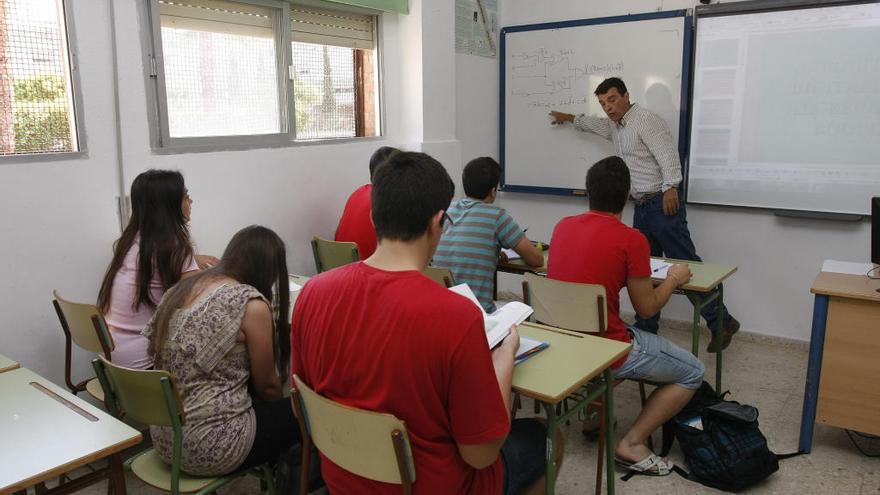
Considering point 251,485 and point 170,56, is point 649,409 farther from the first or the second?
point 170,56

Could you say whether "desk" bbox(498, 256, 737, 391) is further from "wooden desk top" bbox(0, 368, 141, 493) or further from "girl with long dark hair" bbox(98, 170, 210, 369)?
"wooden desk top" bbox(0, 368, 141, 493)

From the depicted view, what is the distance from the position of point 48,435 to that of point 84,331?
894 millimetres

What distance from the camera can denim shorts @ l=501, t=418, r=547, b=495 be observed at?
69.1 inches

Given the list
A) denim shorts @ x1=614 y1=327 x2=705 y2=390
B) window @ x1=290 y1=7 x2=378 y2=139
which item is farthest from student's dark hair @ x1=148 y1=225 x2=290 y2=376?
window @ x1=290 y1=7 x2=378 y2=139

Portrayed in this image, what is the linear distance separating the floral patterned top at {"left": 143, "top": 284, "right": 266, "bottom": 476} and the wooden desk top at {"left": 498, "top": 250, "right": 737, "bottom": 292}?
5.55 feet

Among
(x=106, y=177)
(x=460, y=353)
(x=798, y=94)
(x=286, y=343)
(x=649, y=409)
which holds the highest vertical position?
(x=798, y=94)

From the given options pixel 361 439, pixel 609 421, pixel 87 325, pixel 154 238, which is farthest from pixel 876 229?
pixel 87 325

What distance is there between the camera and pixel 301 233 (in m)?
3.79

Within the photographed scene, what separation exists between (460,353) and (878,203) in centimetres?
223

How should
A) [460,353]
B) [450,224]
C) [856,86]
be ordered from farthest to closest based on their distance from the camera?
[856,86]
[450,224]
[460,353]

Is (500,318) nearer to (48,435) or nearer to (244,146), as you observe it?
(48,435)

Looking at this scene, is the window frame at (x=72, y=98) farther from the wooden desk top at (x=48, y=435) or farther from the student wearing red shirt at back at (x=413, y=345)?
the student wearing red shirt at back at (x=413, y=345)

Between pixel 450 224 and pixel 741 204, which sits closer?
pixel 450 224

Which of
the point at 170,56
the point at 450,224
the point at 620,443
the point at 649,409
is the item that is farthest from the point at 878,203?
the point at 170,56
